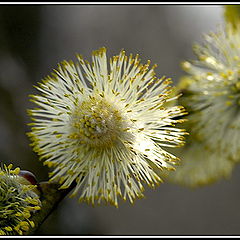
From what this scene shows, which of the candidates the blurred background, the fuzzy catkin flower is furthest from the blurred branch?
the blurred background

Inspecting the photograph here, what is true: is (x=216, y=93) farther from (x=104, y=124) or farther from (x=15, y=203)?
(x=15, y=203)

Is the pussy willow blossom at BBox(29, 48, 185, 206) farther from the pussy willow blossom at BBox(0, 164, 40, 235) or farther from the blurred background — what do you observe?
the blurred background

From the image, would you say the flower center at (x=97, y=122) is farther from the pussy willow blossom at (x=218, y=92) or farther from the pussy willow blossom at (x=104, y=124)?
the pussy willow blossom at (x=218, y=92)

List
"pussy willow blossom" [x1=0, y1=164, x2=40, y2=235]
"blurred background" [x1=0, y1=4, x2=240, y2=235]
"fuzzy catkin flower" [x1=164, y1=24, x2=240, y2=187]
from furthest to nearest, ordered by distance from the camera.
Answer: "blurred background" [x1=0, y1=4, x2=240, y2=235] < "fuzzy catkin flower" [x1=164, y1=24, x2=240, y2=187] < "pussy willow blossom" [x1=0, y1=164, x2=40, y2=235]

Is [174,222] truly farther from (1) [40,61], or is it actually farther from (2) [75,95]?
(2) [75,95]

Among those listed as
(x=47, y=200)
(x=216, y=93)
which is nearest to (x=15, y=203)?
(x=47, y=200)

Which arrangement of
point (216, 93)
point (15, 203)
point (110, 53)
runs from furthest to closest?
point (110, 53)
point (216, 93)
point (15, 203)

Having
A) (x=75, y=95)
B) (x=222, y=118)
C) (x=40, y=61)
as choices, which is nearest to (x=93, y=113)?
(x=75, y=95)
